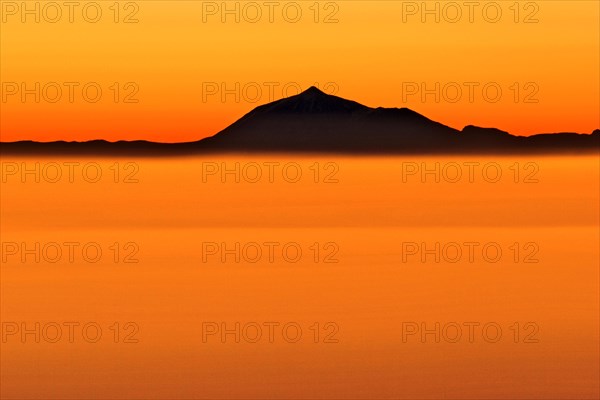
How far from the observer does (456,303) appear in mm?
16594

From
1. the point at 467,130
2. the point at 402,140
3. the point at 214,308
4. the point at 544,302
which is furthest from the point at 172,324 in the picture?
the point at 402,140

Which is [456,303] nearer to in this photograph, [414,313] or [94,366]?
[414,313]

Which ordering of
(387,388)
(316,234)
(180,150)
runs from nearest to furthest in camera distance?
(387,388), (316,234), (180,150)

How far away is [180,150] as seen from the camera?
33.7m

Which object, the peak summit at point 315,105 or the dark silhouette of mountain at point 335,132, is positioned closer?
the dark silhouette of mountain at point 335,132

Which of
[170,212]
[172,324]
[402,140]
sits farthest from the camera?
[402,140]

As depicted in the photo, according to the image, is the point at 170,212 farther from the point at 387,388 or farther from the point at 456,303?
the point at 387,388

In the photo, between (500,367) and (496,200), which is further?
(496,200)

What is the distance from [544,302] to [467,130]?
2846cm

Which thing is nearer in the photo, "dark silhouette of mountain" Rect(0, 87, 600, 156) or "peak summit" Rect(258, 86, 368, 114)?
"dark silhouette of mountain" Rect(0, 87, 600, 156)

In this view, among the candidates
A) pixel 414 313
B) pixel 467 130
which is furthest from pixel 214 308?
pixel 467 130

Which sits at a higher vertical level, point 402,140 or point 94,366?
point 402,140

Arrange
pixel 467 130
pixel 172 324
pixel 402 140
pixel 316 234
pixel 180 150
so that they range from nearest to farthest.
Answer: pixel 172 324 < pixel 316 234 < pixel 180 150 < pixel 467 130 < pixel 402 140

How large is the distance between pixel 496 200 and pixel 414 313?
37.0 ft
